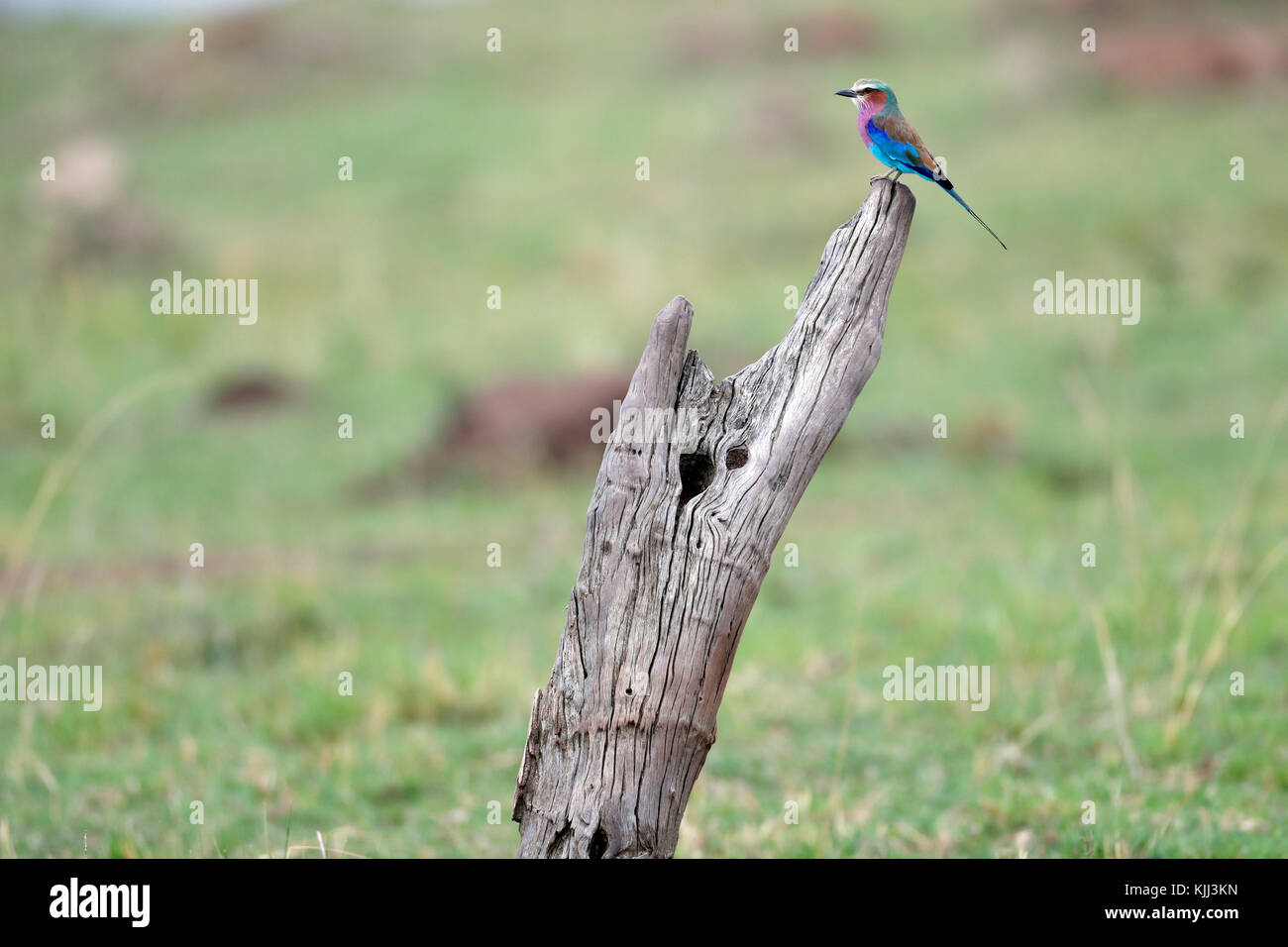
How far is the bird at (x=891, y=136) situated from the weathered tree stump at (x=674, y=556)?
15.8 inches

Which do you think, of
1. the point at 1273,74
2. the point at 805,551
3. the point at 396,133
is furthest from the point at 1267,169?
the point at 396,133

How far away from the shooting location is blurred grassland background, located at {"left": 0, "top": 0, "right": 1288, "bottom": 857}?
6.08m

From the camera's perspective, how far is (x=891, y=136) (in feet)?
13.7

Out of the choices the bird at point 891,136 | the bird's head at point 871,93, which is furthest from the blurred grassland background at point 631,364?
the bird's head at point 871,93

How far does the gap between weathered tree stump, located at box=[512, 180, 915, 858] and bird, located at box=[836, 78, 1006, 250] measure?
0.40m

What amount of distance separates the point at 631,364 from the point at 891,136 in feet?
32.0

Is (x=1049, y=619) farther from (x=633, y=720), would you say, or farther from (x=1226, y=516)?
(x=633, y=720)

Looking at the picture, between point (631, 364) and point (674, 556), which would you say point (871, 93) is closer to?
point (674, 556)

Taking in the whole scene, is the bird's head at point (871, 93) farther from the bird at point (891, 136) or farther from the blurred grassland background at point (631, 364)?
the blurred grassland background at point (631, 364)

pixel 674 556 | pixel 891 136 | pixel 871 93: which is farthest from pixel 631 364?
pixel 674 556

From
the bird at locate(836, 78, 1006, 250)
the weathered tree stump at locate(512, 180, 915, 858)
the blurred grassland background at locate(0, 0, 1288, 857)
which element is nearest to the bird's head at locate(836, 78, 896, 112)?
the bird at locate(836, 78, 1006, 250)

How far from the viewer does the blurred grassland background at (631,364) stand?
20.0ft

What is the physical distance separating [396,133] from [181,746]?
60.4ft

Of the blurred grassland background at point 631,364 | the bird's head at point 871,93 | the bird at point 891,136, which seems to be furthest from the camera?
the blurred grassland background at point 631,364
